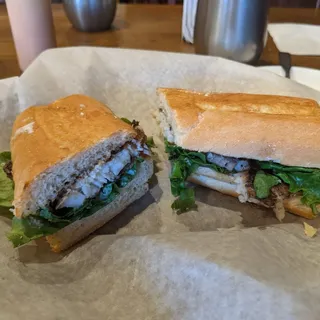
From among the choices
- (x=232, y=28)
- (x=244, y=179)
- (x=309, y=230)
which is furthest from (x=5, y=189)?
(x=232, y=28)

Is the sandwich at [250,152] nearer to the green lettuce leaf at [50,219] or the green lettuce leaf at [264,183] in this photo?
the green lettuce leaf at [264,183]

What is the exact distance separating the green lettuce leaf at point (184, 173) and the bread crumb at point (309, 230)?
40cm

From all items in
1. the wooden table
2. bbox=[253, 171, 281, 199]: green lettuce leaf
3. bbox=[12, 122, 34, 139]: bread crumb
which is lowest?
bbox=[253, 171, 281, 199]: green lettuce leaf

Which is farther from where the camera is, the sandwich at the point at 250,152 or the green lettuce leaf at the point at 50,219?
the sandwich at the point at 250,152

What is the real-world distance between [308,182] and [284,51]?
1.45 meters

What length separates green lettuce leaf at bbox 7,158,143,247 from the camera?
1.45 m

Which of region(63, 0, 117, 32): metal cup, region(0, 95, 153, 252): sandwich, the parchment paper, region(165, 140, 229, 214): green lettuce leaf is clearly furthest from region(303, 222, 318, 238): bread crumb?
region(63, 0, 117, 32): metal cup

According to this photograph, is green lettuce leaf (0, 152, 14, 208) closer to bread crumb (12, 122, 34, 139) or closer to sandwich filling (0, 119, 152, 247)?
sandwich filling (0, 119, 152, 247)

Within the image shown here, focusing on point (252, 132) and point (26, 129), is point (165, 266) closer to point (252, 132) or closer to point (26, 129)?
point (252, 132)

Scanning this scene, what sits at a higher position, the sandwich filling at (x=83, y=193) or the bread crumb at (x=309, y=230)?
the sandwich filling at (x=83, y=193)

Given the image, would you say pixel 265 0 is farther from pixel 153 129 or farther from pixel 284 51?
pixel 153 129

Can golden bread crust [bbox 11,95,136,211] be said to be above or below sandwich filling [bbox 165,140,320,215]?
above

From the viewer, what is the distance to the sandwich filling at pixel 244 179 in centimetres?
166

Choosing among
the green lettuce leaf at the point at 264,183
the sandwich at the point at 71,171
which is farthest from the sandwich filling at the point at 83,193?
the green lettuce leaf at the point at 264,183
